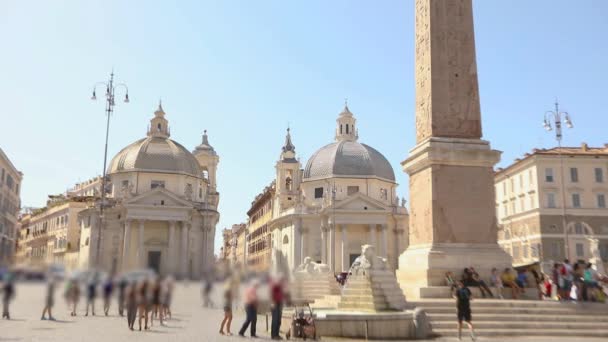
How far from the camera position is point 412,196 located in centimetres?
1900

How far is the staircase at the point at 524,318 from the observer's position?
46.9 ft

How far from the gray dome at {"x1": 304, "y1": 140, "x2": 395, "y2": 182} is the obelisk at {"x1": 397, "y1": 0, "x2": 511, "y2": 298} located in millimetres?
55302

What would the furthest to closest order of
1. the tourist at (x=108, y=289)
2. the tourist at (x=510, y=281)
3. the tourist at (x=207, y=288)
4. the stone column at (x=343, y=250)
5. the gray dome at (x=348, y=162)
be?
the gray dome at (x=348, y=162) → the stone column at (x=343, y=250) → the tourist at (x=510, y=281) → the tourist at (x=207, y=288) → the tourist at (x=108, y=289)

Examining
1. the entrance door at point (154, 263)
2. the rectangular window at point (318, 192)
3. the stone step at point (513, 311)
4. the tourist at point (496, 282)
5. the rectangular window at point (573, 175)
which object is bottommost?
the stone step at point (513, 311)

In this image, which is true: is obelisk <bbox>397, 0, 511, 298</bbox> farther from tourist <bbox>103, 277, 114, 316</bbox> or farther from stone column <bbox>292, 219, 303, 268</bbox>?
stone column <bbox>292, 219, 303, 268</bbox>

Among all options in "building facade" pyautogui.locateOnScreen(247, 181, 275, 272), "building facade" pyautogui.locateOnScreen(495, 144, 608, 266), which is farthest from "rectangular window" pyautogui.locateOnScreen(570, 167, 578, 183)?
"building facade" pyautogui.locateOnScreen(247, 181, 275, 272)

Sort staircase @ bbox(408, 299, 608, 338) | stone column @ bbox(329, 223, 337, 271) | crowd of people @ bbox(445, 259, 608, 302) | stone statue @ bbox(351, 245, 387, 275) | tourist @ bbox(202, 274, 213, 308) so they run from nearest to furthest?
tourist @ bbox(202, 274, 213, 308), staircase @ bbox(408, 299, 608, 338), stone statue @ bbox(351, 245, 387, 275), crowd of people @ bbox(445, 259, 608, 302), stone column @ bbox(329, 223, 337, 271)

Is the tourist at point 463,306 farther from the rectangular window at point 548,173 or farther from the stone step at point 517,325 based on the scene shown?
the rectangular window at point 548,173

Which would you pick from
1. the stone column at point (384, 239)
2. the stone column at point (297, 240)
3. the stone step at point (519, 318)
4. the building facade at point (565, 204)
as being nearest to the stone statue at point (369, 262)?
the stone step at point (519, 318)

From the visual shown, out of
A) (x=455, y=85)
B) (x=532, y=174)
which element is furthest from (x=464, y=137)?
(x=532, y=174)

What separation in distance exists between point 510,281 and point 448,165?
13.3 ft

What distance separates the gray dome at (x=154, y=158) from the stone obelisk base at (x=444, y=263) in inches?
2321

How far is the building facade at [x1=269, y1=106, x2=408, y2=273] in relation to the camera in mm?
67688

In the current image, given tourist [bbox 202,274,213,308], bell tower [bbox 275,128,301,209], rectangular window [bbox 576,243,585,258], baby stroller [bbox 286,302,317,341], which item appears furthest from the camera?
bell tower [bbox 275,128,301,209]
